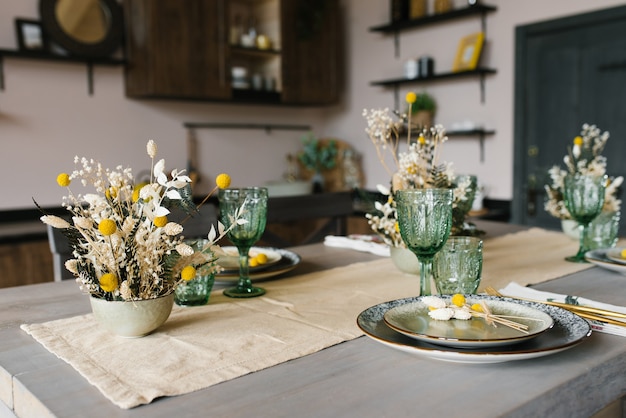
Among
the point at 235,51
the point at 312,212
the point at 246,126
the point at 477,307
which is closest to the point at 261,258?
the point at 477,307

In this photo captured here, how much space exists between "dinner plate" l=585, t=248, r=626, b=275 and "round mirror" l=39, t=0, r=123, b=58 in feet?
8.91

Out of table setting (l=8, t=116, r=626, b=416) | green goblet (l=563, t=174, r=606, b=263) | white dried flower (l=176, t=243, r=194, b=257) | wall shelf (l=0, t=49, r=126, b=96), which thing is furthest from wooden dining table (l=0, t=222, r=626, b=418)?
wall shelf (l=0, t=49, r=126, b=96)

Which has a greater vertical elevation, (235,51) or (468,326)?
(235,51)

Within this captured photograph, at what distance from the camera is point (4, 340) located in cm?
88

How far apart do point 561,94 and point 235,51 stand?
6.52 feet

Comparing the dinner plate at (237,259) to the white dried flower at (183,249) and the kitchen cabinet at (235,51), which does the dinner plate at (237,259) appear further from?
the kitchen cabinet at (235,51)

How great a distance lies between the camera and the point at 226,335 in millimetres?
886

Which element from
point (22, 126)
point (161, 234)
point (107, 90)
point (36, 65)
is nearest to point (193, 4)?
point (107, 90)

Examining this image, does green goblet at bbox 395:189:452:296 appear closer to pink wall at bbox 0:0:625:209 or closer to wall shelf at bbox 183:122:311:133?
pink wall at bbox 0:0:625:209

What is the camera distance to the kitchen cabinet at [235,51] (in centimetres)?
328

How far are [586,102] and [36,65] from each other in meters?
2.93

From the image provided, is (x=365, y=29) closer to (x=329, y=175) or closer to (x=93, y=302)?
(x=329, y=175)

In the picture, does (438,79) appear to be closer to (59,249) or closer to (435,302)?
(59,249)

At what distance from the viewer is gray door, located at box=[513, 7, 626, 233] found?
294 centimetres
